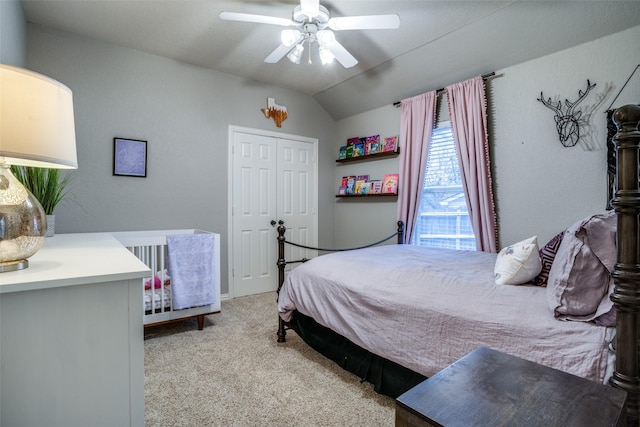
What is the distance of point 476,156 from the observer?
3053mm

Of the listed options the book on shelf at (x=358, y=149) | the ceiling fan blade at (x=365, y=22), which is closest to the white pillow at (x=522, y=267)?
the ceiling fan blade at (x=365, y=22)

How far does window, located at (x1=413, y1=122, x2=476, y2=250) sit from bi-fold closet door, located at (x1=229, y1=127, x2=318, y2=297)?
1599 millimetres

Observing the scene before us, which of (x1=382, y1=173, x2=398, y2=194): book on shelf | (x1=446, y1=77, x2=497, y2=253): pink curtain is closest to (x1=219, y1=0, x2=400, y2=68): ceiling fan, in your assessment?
(x1=446, y1=77, x2=497, y2=253): pink curtain

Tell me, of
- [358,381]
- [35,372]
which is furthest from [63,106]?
[358,381]

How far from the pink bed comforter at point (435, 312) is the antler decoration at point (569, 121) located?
118 cm

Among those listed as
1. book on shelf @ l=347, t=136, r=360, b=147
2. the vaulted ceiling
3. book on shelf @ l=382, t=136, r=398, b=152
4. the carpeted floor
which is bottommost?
the carpeted floor

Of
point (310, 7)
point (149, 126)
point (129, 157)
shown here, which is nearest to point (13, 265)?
point (310, 7)

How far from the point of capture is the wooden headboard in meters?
0.97

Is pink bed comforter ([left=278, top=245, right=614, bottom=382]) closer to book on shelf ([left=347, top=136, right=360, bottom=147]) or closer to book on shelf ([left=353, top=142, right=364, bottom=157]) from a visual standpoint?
book on shelf ([left=353, top=142, right=364, bottom=157])

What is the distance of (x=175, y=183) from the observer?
11.4 ft

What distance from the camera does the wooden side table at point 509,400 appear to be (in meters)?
0.72

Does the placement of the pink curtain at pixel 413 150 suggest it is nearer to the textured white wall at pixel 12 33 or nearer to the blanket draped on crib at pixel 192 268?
the blanket draped on crib at pixel 192 268

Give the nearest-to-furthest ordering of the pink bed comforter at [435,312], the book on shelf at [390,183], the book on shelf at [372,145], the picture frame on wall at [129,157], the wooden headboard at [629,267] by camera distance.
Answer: the wooden headboard at [629,267] < the pink bed comforter at [435,312] < the picture frame on wall at [129,157] < the book on shelf at [390,183] < the book on shelf at [372,145]

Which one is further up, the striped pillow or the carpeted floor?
the striped pillow
